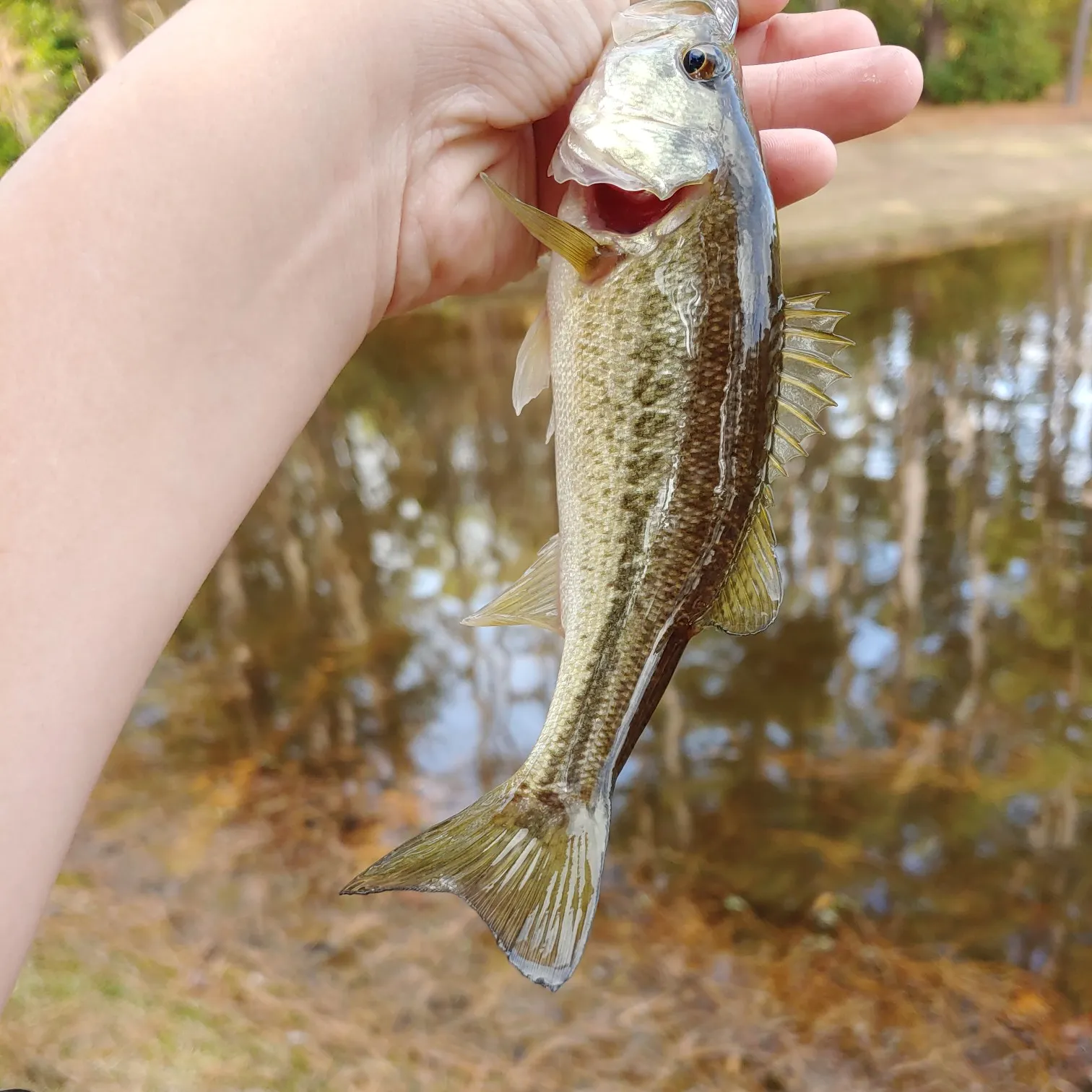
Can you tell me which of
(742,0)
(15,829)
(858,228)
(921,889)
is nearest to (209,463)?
(15,829)

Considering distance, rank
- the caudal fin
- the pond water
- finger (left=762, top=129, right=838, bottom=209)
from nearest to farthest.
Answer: the caudal fin
finger (left=762, top=129, right=838, bottom=209)
the pond water

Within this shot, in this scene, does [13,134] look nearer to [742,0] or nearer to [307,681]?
[307,681]

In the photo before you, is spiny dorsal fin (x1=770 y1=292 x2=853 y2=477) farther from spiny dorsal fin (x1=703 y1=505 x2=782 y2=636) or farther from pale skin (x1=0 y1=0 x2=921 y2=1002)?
pale skin (x1=0 y1=0 x2=921 y2=1002)

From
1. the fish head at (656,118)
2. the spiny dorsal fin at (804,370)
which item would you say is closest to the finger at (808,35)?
the fish head at (656,118)

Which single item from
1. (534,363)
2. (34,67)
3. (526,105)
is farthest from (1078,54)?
(534,363)

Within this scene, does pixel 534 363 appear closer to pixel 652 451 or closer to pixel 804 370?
pixel 652 451

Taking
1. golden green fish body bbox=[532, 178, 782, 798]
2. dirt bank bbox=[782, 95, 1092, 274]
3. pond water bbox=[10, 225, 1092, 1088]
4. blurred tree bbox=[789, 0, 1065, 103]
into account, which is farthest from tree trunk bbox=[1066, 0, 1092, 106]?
golden green fish body bbox=[532, 178, 782, 798]

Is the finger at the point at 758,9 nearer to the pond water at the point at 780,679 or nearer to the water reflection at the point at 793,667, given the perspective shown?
the pond water at the point at 780,679
